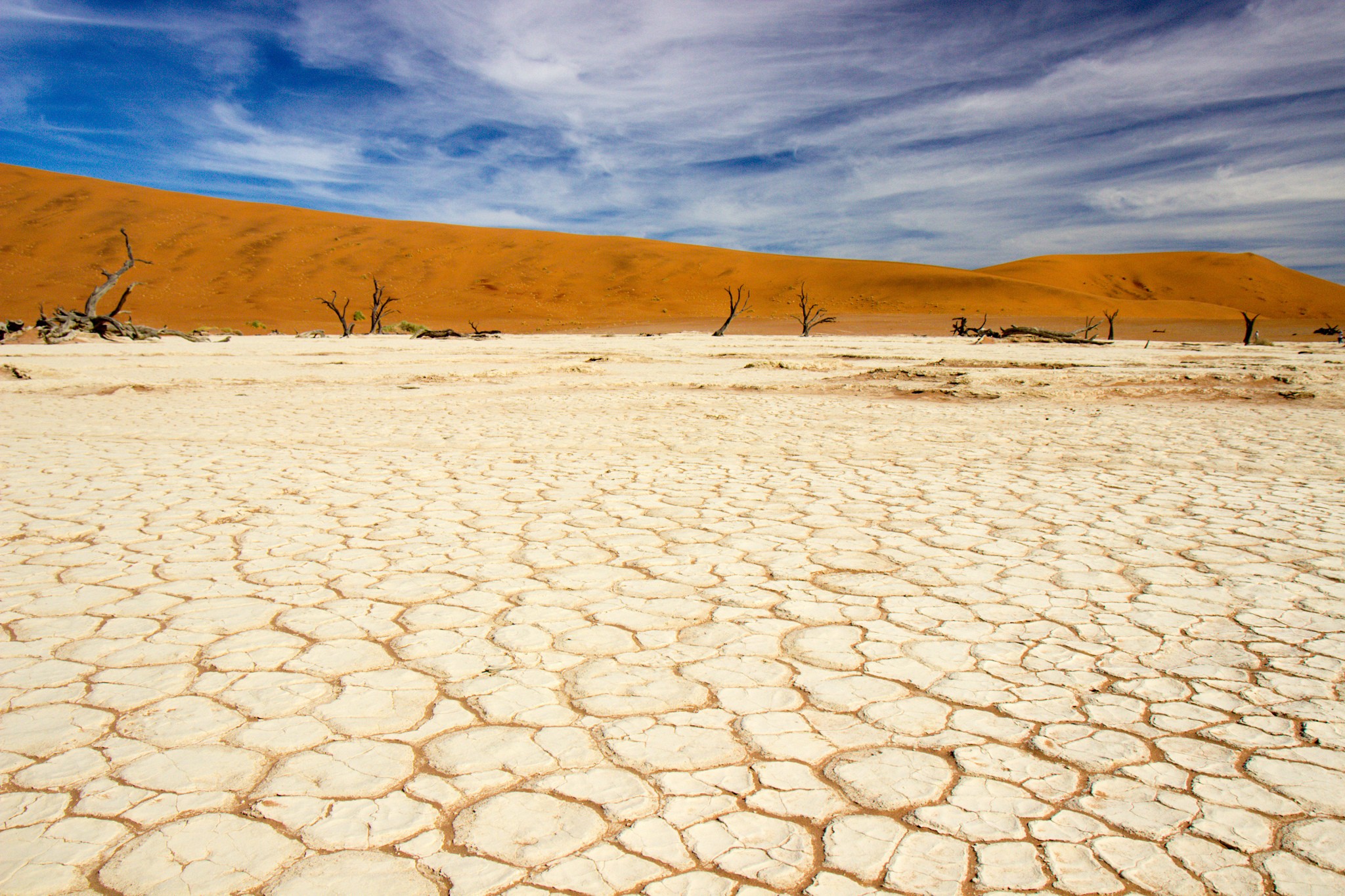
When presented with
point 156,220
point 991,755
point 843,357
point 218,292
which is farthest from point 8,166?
point 991,755

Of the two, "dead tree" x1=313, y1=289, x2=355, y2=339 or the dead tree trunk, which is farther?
"dead tree" x1=313, y1=289, x2=355, y2=339

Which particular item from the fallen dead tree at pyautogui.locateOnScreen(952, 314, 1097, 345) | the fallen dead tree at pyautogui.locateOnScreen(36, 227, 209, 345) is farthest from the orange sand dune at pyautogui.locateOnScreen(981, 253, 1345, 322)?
the fallen dead tree at pyautogui.locateOnScreen(36, 227, 209, 345)

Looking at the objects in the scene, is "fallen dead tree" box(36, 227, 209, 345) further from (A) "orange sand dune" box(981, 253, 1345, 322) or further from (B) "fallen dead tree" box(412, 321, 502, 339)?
(A) "orange sand dune" box(981, 253, 1345, 322)

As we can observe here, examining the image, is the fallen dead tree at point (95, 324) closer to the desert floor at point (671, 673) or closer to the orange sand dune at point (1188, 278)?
the desert floor at point (671, 673)

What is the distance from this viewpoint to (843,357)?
14406mm

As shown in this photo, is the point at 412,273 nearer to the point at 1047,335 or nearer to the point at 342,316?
the point at 342,316

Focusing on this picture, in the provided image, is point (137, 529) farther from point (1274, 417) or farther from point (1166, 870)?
point (1274, 417)

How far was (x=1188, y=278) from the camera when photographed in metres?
72.8

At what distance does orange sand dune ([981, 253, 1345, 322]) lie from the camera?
65.1 m

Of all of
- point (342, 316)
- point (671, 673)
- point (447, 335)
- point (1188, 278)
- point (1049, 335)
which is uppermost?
point (1188, 278)

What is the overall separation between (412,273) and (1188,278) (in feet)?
232

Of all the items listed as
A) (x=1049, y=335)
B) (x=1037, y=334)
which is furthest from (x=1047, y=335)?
(x=1037, y=334)

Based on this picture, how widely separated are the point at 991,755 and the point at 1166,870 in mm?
388

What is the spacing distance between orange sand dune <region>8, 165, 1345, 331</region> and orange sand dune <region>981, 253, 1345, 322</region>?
10.8 metres
